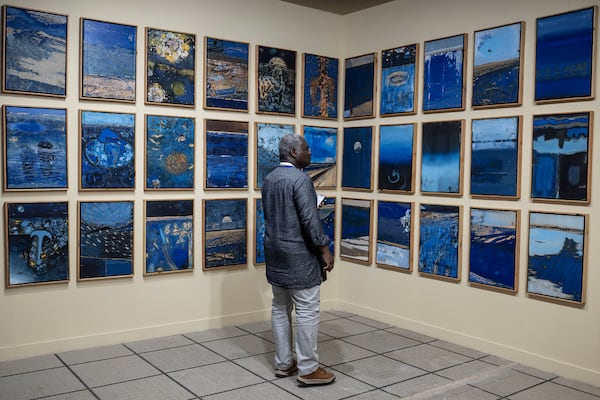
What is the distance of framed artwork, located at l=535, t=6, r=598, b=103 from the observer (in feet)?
12.4

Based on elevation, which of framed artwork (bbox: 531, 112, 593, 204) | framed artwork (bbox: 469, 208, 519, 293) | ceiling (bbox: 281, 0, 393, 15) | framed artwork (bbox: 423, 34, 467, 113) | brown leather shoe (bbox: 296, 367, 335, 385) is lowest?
brown leather shoe (bbox: 296, 367, 335, 385)

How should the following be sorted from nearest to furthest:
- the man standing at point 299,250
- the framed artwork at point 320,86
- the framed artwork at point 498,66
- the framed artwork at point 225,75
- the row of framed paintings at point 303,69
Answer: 1. the man standing at point 299,250
2. the row of framed paintings at point 303,69
3. the framed artwork at point 498,66
4. the framed artwork at point 225,75
5. the framed artwork at point 320,86

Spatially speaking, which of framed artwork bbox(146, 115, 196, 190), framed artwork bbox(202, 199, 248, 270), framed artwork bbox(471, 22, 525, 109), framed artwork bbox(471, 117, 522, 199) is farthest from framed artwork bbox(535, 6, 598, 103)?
framed artwork bbox(146, 115, 196, 190)

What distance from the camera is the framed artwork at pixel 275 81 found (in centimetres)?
508

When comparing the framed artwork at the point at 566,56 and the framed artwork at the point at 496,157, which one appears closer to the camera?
the framed artwork at the point at 566,56

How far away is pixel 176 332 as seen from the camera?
4742 millimetres

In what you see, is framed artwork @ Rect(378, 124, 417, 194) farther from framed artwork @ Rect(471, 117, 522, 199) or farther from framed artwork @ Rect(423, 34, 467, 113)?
framed artwork @ Rect(471, 117, 522, 199)

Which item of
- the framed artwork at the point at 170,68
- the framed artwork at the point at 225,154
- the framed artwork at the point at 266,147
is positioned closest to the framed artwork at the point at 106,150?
the framed artwork at the point at 170,68

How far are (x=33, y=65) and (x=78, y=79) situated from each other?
31 centimetres

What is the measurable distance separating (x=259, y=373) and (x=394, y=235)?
180 centimetres

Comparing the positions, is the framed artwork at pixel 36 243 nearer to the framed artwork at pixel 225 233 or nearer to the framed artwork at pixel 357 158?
the framed artwork at pixel 225 233

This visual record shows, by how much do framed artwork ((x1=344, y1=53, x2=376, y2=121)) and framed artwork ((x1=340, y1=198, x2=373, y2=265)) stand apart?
81 cm

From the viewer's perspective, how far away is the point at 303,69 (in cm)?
534

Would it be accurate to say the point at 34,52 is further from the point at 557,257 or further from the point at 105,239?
the point at 557,257
